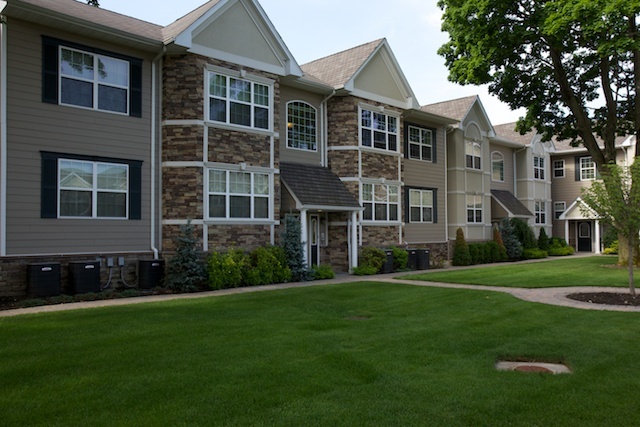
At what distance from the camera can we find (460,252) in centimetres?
2411

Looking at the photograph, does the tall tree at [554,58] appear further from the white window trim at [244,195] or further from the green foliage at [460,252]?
the white window trim at [244,195]

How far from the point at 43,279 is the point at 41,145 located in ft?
11.1

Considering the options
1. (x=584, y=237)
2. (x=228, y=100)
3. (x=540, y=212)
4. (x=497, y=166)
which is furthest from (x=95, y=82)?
(x=584, y=237)

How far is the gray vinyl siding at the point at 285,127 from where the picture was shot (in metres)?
18.4

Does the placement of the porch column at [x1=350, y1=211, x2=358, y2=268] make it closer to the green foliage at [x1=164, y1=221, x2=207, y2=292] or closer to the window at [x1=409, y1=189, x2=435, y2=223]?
the window at [x1=409, y1=189, x2=435, y2=223]

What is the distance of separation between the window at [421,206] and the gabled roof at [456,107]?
4438mm

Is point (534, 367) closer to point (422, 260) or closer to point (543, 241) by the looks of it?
point (422, 260)

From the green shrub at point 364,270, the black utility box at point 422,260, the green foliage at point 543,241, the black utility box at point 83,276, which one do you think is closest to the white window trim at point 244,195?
the black utility box at point 83,276

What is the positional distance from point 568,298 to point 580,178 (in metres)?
26.5

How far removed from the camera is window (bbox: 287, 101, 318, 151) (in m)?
18.8

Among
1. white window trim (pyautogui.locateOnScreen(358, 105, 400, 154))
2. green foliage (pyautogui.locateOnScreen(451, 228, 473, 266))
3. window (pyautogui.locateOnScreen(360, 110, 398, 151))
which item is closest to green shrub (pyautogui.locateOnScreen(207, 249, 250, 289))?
white window trim (pyautogui.locateOnScreen(358, 105, 400, 154))

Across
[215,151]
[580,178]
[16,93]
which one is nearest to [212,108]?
[215,151]

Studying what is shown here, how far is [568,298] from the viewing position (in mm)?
12148

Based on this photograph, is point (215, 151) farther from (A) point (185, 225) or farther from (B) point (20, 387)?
(B) point (20, 387)
